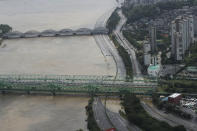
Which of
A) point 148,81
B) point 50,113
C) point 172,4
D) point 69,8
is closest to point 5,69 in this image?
point 50,113

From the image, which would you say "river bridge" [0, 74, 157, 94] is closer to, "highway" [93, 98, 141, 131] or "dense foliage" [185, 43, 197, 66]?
"highway" [93, 98, 141, 131]

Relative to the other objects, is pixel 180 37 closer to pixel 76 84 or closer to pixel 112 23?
pixel 76 84

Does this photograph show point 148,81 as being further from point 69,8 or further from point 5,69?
point 69,8

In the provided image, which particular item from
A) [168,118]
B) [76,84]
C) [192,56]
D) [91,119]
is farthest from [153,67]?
[91,119]

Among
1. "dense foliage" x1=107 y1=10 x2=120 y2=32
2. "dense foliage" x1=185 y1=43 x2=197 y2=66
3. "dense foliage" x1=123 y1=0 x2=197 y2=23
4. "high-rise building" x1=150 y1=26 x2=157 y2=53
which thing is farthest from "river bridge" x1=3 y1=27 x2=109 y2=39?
"dense foliage" x1=185 y1=43 x2=197 y2=66

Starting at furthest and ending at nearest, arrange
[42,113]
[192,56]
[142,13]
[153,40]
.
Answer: [142,13] < [153,40] < [192,56] < [42,113]

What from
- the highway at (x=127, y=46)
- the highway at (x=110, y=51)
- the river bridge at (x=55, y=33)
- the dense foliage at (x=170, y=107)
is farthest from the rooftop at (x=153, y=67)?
the river bridge at (x=55, y=33)

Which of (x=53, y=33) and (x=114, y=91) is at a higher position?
(x=114, y=91)
